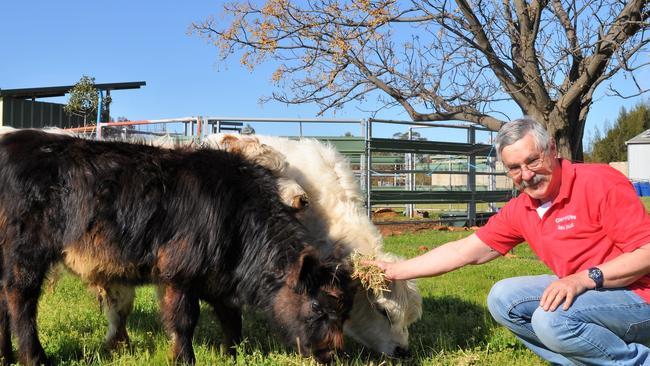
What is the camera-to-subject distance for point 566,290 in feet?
12.8

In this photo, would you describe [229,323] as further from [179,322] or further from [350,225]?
[350,225]

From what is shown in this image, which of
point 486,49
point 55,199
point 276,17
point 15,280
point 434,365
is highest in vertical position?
point 276,17

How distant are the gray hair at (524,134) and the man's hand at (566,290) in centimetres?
82

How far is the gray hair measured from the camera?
4.00m

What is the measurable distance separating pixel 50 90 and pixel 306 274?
32759 mm

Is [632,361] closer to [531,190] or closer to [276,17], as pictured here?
[531,190]

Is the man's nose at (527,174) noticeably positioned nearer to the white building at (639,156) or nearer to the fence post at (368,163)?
the fence post at (368,163)

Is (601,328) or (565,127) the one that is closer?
(601,328)

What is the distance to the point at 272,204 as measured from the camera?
507 cm

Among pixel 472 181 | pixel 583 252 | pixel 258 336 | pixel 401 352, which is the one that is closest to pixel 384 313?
pixel 401 352

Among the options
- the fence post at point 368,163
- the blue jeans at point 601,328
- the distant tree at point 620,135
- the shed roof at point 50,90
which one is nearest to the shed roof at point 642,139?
the distant tree at point 620,135

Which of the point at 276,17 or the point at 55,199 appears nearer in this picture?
the point at 55,199

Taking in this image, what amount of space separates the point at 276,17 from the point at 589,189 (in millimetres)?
10142

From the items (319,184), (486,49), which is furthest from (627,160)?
(319,184)
